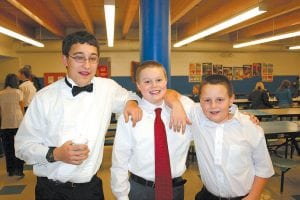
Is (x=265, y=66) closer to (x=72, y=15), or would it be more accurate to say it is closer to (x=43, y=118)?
(x=72, y=15)

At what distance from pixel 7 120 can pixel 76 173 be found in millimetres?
4336

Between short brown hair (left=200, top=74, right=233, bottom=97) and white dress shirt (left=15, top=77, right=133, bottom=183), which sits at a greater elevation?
short brown hair (left=200, top=74, right=233, bottom=97)

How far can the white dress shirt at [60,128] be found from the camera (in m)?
2.03

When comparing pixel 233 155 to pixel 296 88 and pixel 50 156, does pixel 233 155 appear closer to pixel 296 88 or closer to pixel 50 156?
pixel 50 156

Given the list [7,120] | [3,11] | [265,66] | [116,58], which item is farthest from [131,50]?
[7,120]

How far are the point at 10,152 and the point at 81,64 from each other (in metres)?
4.63

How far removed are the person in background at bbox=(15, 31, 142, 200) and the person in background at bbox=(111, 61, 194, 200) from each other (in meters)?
0.12

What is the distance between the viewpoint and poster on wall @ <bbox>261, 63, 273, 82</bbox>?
14938 mm

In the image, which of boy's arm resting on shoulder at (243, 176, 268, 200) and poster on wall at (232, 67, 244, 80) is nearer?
boy's arm resting on shoulder at (243, 176, 268, 200)

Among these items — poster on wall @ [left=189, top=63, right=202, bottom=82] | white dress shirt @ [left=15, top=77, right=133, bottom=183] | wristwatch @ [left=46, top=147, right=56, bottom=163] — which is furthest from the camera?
poster on wall @ [left=189, top=63, right=202, bottom=82]

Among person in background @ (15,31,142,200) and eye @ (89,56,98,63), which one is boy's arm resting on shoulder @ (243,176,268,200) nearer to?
person in background @ (15,31,142,200)

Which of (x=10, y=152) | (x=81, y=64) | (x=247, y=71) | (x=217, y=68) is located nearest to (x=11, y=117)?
(x=10, y=152)

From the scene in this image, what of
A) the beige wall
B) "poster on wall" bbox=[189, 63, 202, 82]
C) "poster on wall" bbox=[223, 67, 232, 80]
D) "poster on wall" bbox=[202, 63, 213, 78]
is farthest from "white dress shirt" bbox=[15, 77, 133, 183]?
"poster on wall" bbox=[223, 67, 232, 80]

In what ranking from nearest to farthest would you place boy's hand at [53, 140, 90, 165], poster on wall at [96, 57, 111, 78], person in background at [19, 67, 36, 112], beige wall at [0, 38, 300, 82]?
boy's hand at [53, 140, 90, 165]
person in background at [19, 67, 36, 112]
beige wall at [0, 38, 300, 82]
poster on wall at [96, 57, 111, 78]
